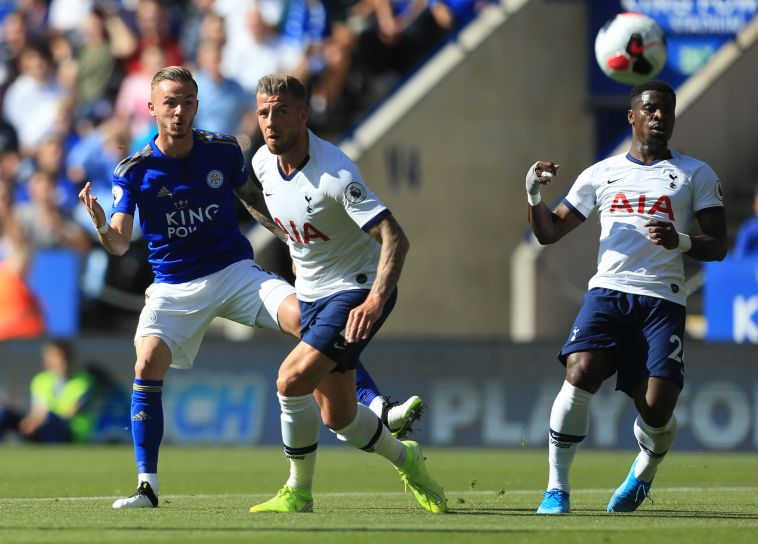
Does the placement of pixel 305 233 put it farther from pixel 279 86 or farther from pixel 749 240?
pixel 749 240

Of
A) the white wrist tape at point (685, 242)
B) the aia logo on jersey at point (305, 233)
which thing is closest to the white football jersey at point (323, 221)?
the aia logo on jersey at point (305, 233)

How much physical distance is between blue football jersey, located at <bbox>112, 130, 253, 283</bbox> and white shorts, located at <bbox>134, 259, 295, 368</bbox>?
81 mm

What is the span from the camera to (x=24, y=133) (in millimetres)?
20641

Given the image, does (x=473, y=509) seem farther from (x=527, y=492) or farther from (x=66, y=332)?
(x=66, y=332)

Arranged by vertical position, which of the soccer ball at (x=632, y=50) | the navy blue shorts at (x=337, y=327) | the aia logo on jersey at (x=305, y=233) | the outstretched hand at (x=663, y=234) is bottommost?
the navy blue shorts at (x=337, y=327)

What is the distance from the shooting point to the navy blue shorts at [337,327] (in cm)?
828

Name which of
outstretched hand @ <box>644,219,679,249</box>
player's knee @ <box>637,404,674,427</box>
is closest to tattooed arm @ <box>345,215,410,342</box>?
outstretched hand @ <box>644,219,679,249</box>

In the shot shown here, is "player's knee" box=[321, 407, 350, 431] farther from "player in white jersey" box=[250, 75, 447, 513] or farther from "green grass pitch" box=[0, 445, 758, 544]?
"green grass pitch" box=[0, 445, 758, 544]

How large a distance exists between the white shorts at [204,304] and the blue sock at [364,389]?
660mm

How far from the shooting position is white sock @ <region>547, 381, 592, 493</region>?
8555 millimetres

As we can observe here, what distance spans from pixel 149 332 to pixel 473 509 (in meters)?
2.12

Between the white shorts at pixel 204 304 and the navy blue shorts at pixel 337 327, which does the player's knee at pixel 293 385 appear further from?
the white shorts at pixel 204 304

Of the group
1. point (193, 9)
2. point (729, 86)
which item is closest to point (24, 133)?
point (193, 9)

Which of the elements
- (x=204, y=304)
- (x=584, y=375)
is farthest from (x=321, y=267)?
(x=584, y=375)
